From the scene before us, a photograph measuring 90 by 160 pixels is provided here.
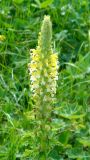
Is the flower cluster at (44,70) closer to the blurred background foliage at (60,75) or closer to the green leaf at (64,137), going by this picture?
the blurred background foliage at (60,75)

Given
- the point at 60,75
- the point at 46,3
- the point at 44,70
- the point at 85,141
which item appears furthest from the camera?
the point at 46,3

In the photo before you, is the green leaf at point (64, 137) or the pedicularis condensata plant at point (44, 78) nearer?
the pedicularis condensata plant at point (44, 78)

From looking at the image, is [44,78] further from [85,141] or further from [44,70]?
[85,141]

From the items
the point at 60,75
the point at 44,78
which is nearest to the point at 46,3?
the point at 60,75

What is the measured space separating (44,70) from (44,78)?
51mm

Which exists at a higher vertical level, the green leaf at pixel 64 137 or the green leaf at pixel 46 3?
the green leaf at pixel 46 3

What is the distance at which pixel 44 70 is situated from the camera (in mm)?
2506

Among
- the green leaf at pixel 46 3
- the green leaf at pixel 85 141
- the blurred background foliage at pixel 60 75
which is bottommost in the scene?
the green leaf at pixel 85 141

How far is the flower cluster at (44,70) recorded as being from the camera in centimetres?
246

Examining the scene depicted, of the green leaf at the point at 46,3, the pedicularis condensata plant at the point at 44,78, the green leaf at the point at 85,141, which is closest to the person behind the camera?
the pedicularis condensata plant at the point at 44,78

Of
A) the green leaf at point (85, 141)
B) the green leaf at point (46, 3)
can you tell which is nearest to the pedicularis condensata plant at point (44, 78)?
the green leaf at point (85, 141)

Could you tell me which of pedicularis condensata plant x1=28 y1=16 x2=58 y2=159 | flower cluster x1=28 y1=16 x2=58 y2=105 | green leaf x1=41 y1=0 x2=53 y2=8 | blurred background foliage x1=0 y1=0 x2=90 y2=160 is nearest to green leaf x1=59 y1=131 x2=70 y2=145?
blurred background foliage x1=0 y1=0 x2=90 y2=160

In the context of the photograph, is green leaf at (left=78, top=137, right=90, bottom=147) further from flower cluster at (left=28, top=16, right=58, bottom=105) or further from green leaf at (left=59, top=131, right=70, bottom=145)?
flower cluster at (left=28, top=16, right=58, bottom=105)

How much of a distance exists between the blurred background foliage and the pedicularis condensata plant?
3.5 inches
